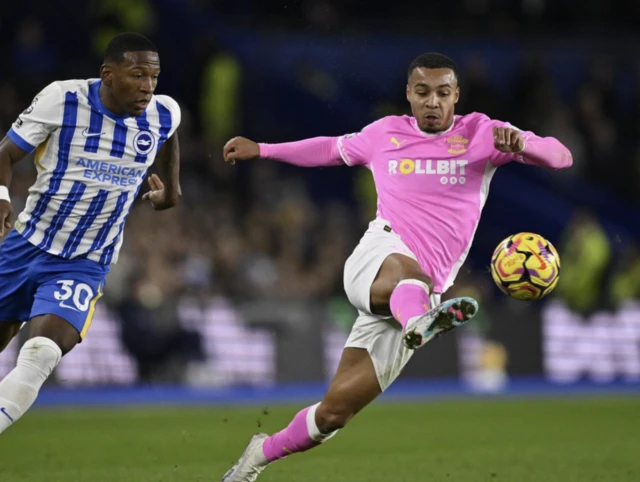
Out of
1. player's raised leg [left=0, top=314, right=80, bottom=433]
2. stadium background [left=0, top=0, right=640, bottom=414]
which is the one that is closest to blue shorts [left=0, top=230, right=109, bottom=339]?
player's raised leg [left=0, top=314, right=80, bottom=433]

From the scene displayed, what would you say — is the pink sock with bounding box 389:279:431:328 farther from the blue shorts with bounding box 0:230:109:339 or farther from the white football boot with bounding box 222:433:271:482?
the blue shorts with bounding box 0:230:109:339

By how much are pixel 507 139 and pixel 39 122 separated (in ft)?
8.39

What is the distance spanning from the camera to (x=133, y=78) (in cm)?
680

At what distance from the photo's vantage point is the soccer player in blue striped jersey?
263 inches

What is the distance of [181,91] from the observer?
717 inches

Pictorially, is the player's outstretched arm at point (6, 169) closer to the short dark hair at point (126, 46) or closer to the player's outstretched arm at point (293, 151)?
the short dark hair at point (126, 46)

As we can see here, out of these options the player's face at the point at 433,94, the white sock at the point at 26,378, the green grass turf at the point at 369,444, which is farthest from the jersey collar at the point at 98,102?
the green grass turf at the point at 369,444

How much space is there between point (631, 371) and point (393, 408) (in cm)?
429

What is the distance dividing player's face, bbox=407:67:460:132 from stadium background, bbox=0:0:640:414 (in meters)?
7.90

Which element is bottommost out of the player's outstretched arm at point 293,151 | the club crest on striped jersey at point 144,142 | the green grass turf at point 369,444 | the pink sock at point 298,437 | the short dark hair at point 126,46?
the green grass turf at point 369,444

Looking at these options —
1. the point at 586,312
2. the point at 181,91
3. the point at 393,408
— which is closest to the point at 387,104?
the point at 181,91

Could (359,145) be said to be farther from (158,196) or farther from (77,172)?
(77,172)

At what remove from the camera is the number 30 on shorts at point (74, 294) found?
259 inches

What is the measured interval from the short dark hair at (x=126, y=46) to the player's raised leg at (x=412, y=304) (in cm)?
182
